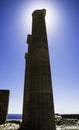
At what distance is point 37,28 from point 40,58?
3464mm

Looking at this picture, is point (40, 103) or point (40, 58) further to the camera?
point (40, 58)

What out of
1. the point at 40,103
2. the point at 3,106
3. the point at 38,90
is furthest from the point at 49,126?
the point at 3,106

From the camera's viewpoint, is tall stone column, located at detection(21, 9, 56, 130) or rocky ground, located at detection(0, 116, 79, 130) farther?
rocky ground, located at detection(0, 116, 79, 130)

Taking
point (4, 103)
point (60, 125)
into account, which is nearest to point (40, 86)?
point (60, 125)

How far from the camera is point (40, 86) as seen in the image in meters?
15.0

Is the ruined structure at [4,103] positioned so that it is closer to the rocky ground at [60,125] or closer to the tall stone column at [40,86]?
the rocky ground at [60,125]

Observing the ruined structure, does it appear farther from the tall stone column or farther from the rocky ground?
the tall stone column

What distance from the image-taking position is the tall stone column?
1413 centimetres

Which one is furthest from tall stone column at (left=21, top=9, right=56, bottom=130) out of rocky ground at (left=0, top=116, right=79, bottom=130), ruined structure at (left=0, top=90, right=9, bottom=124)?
ruined structure at (left=0, top=90, right=9, bottom=124)

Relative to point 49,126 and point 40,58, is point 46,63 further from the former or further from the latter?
point 49,126

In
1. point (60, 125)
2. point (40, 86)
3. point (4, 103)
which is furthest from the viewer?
point (4, 103)

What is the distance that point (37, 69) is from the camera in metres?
15.7

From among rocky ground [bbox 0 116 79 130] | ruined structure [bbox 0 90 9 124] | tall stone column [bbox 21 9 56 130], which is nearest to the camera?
tall stone column [bbox 21 9 56 130]

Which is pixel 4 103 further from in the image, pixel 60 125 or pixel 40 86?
pixel 40 86
